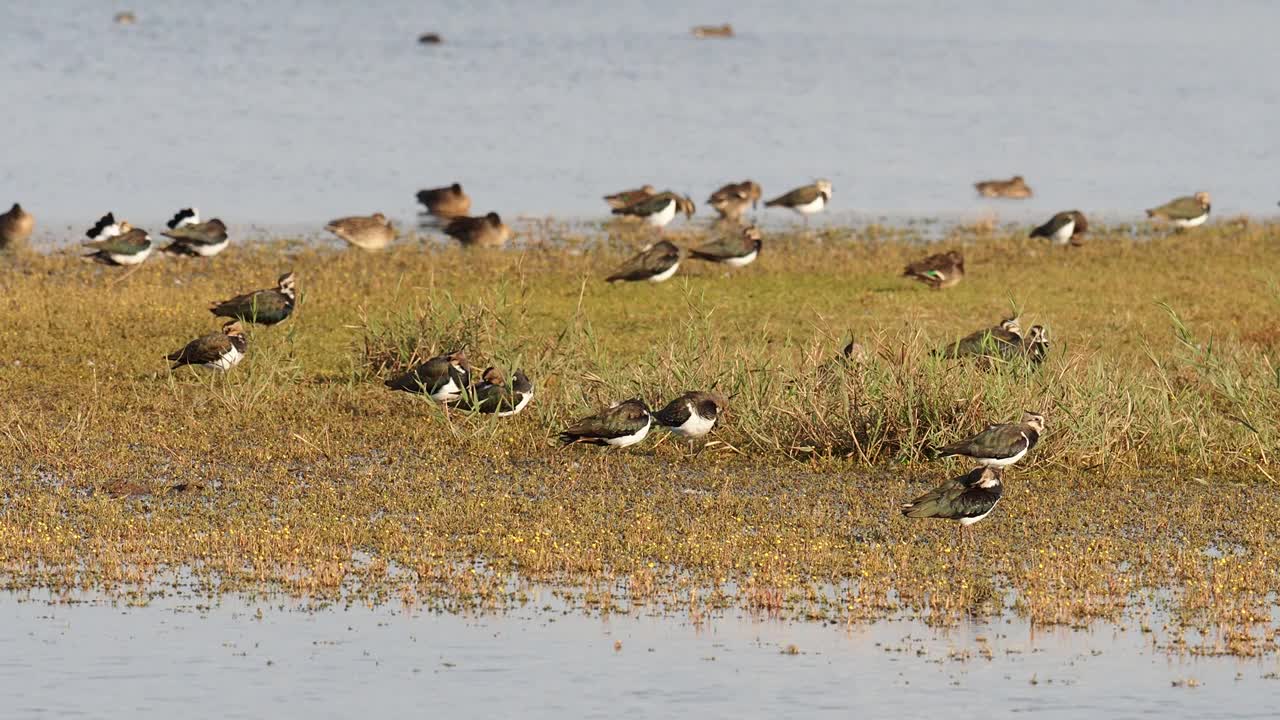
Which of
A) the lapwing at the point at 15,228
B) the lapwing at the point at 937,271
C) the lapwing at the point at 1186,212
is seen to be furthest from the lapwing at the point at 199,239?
the lapwing at the point at 1186,212

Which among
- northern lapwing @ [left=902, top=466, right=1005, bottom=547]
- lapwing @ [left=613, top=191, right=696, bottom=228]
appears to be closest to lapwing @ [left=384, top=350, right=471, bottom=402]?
northern lapwing @ [left=902, top=466, right=1005, bottom=547]

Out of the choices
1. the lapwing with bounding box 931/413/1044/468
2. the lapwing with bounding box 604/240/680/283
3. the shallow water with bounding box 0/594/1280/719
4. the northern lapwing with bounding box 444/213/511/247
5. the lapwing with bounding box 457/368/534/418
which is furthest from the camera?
the northern lapwing with bounding box 444/213/511/247

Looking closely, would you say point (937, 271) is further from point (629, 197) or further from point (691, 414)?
point (691, 414)

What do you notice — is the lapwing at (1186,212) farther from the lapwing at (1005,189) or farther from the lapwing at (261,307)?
the lapwing at (261,307)

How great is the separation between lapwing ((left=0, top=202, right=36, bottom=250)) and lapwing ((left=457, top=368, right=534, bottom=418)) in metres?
13.0

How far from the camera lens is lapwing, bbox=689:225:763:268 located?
25.6 meters

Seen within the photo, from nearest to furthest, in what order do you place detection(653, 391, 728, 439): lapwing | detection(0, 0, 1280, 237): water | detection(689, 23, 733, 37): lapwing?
detection(653, 391, 728, 439): lapwing
detection(0, 0, 1280, 237): water
detection(689, 23, 733, 37): lapwing

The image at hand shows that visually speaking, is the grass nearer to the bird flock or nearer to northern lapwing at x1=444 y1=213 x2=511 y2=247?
the bird flock

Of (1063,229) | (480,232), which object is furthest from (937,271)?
(480,232)

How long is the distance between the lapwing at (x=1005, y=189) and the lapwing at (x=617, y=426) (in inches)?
914

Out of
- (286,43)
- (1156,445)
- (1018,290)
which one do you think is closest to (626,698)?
(1156,445)

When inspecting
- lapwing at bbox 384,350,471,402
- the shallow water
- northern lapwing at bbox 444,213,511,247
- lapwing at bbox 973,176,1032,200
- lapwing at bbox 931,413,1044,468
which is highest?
the shallow water

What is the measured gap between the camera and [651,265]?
24.1m

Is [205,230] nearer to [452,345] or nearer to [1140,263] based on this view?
[452,345]
